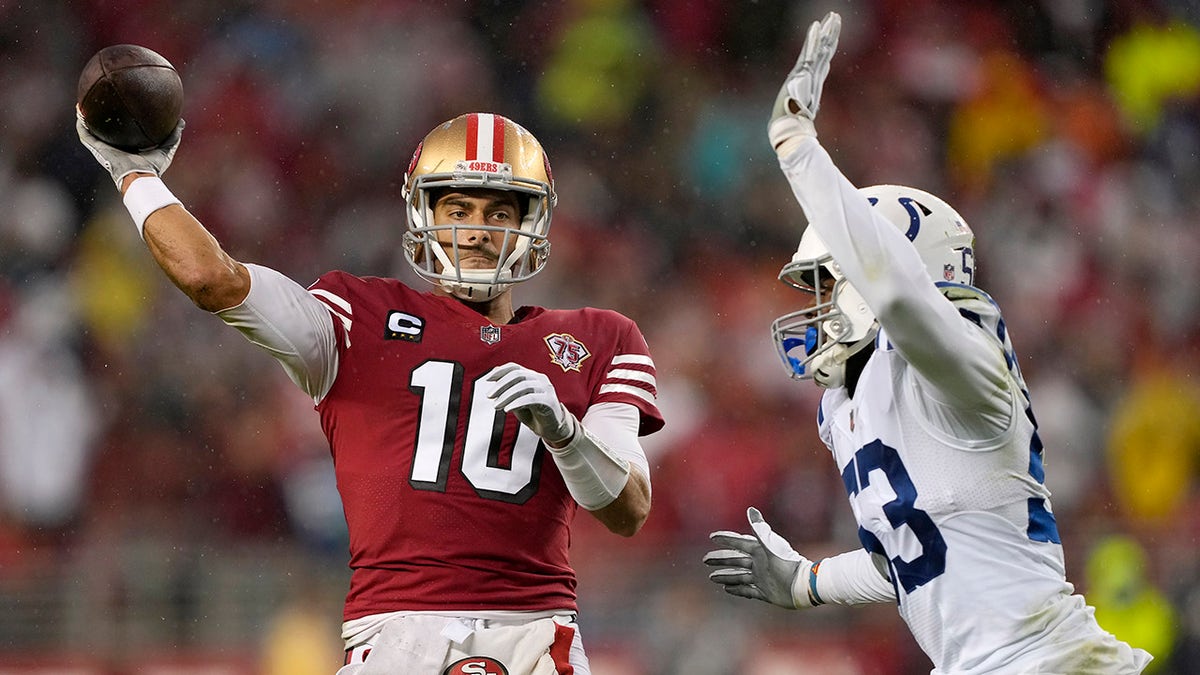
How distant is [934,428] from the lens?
2.78 m

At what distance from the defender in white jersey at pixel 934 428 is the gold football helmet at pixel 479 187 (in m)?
0.66

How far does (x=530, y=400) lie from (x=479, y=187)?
689 mm

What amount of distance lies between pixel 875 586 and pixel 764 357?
→ 14.5 feet

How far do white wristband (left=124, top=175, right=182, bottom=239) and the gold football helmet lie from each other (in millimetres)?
542

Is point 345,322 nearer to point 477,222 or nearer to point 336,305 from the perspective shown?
point 336,305

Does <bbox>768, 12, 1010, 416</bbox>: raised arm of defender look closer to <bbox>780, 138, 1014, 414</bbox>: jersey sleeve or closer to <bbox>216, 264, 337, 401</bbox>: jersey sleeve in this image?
<bbox>780, 138, 1014, 414</bbox>: jersey sleeve

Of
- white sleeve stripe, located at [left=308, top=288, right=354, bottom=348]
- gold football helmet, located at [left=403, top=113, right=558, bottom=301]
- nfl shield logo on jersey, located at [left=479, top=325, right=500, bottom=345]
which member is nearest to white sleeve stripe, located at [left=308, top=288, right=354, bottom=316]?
white sleeve stripe, located at [left=308, top=288, right=354, bottom=348]

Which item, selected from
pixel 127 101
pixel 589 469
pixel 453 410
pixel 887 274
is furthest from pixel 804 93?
pixel 127 101

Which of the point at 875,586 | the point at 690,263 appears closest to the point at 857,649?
the point at 690,263

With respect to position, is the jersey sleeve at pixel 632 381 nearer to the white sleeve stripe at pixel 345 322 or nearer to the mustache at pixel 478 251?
the mustache at pixel 478 251

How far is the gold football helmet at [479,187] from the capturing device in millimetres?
3311

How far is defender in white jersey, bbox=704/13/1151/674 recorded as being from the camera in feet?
8.45

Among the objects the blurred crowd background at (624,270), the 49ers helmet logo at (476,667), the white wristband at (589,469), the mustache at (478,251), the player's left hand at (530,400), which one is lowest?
the 49ers helmet logo at (476,667)

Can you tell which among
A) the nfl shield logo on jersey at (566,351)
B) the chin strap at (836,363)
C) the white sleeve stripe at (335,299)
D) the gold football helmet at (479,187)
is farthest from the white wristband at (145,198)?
the chin strap at (836,363)
